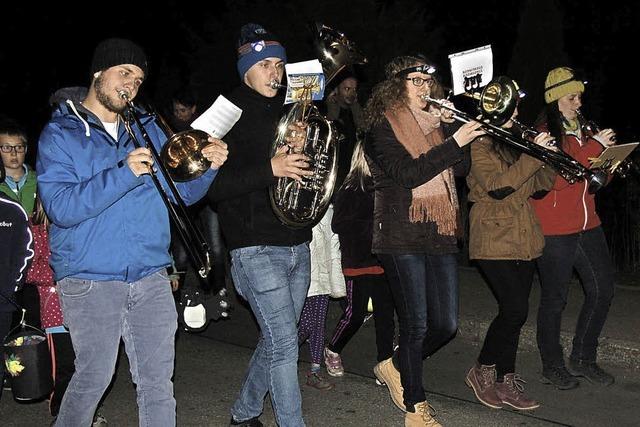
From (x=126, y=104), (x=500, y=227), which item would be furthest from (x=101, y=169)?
(x=500, y=227)

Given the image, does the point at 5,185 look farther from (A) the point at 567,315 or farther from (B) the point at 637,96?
(B) the point at 637,96

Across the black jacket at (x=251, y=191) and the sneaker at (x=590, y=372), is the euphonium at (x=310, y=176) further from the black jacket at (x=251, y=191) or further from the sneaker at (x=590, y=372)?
the sneaker at (x=590, y=372)

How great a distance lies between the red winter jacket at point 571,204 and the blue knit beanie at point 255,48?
2.09m

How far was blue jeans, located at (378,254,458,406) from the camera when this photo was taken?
187 inches

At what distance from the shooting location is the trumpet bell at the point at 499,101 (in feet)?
16.0

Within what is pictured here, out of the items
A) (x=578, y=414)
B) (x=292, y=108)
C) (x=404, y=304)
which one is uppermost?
(x=292, y=108)

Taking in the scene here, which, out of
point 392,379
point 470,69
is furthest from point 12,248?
point 470,69

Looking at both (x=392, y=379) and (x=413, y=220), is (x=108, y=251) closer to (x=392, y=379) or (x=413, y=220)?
(x=413, y=220)

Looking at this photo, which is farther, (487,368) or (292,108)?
(487,368)

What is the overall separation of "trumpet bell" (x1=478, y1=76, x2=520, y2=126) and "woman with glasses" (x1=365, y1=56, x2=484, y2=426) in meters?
0.26

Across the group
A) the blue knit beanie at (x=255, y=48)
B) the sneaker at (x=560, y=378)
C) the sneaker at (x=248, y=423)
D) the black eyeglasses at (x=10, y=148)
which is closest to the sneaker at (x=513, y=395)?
the sneaker at (x=560, y=378)

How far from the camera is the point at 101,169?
377cm

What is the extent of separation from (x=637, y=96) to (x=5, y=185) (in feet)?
64.3

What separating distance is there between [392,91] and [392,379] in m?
1.75
